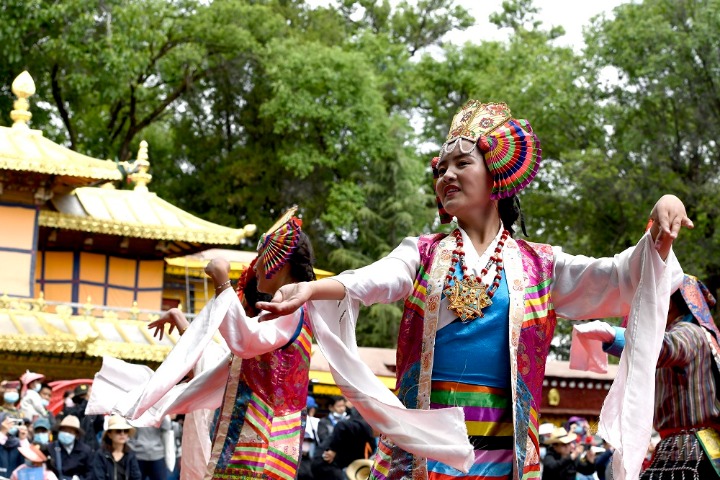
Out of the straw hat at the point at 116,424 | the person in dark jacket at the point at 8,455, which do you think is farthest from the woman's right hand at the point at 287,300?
the person in dark jacket at the point at 8,455

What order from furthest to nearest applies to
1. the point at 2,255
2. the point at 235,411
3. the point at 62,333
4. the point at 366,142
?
the point at 366,142
the point at 2,255
the point at 62,333
the point at 235,411

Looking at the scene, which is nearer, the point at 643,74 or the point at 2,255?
the point at 2,255

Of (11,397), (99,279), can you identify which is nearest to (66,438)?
(11,397)

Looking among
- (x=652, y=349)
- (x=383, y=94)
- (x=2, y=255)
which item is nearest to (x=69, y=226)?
(x=2, y=255)

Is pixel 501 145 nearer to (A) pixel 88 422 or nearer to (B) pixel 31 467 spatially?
(B) pixel 31 467

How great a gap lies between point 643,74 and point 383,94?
12886mm

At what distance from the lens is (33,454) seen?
13.0 m

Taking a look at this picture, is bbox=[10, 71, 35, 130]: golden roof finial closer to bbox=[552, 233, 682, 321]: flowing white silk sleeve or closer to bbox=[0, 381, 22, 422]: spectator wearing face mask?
bbox=[0, 381, 22, 422]: spectator wearing face mask

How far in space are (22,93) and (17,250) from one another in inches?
127

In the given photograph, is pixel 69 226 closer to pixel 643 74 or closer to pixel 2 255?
pixel 2 255

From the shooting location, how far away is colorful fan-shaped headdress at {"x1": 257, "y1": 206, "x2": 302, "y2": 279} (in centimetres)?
755

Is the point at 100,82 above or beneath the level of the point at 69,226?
above

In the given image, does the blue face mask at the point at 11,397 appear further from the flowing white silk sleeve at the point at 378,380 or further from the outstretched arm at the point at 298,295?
the outstretched arm at the point at 298,295

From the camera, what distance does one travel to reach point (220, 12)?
41062 mm
